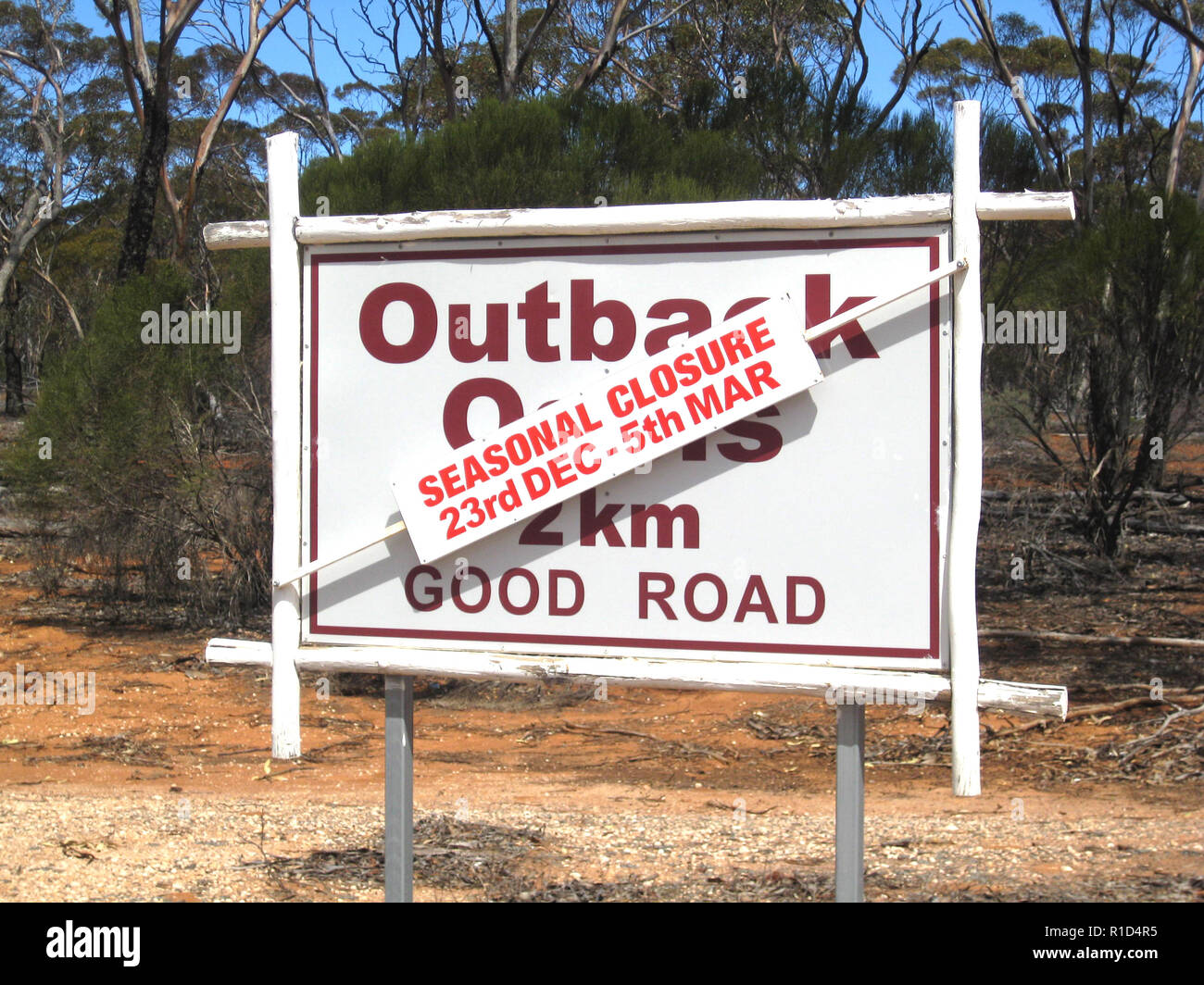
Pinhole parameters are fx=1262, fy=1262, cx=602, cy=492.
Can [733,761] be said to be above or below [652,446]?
below

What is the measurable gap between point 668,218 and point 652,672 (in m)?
1.00

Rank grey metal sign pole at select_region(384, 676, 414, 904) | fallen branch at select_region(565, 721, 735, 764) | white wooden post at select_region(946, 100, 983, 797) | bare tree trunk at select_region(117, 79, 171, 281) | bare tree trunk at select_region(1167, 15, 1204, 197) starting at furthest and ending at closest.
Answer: bare tree trunk at select_region(1167, 15, 1204, 197)
bare tree trunk at select_region(117, 79, 171, 281)
fallen branch at select_region(565, 721, 735, 764)
grey metal sign pole at select_region(384, 676, 414, 904)
white wooden post at select_region(946, 100, 983, 797)

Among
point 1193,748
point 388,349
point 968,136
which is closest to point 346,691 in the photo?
point 1193,748

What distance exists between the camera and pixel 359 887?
4.58 metres

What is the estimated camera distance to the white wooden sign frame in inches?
104

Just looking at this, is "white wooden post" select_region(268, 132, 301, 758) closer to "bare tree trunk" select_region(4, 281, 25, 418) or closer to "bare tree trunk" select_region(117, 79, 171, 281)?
"bare tree trunk" select_region(117, 79, 171, 281)

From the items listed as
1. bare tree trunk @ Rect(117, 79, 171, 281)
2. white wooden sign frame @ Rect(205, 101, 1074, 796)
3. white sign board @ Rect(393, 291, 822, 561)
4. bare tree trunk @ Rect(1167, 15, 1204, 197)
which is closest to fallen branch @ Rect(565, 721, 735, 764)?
white wooden sign frame @ Rect(205, 101, 1074, 796)

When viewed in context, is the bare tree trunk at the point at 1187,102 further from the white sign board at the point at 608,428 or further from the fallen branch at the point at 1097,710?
the white sign board at the point at 608,428

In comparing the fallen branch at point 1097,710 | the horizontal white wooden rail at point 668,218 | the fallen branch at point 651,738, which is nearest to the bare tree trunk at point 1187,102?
the fallen branch at point 1097,710

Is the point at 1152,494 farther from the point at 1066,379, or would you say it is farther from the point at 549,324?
the point at 549,324

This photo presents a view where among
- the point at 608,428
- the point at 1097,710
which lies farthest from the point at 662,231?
the point at 1097,710

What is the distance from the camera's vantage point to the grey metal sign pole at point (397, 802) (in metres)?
2.97

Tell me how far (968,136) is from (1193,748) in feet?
17.4

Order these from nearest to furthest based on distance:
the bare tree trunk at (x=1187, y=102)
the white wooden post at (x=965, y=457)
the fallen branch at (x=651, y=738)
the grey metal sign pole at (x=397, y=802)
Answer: the white wooden post at (x=965, y=457)
the grey metal sign pole at (x=397, y=802)
the fallen branch at (x=651, y=738)
the bare tree trunk at (x=1187, y=102)
